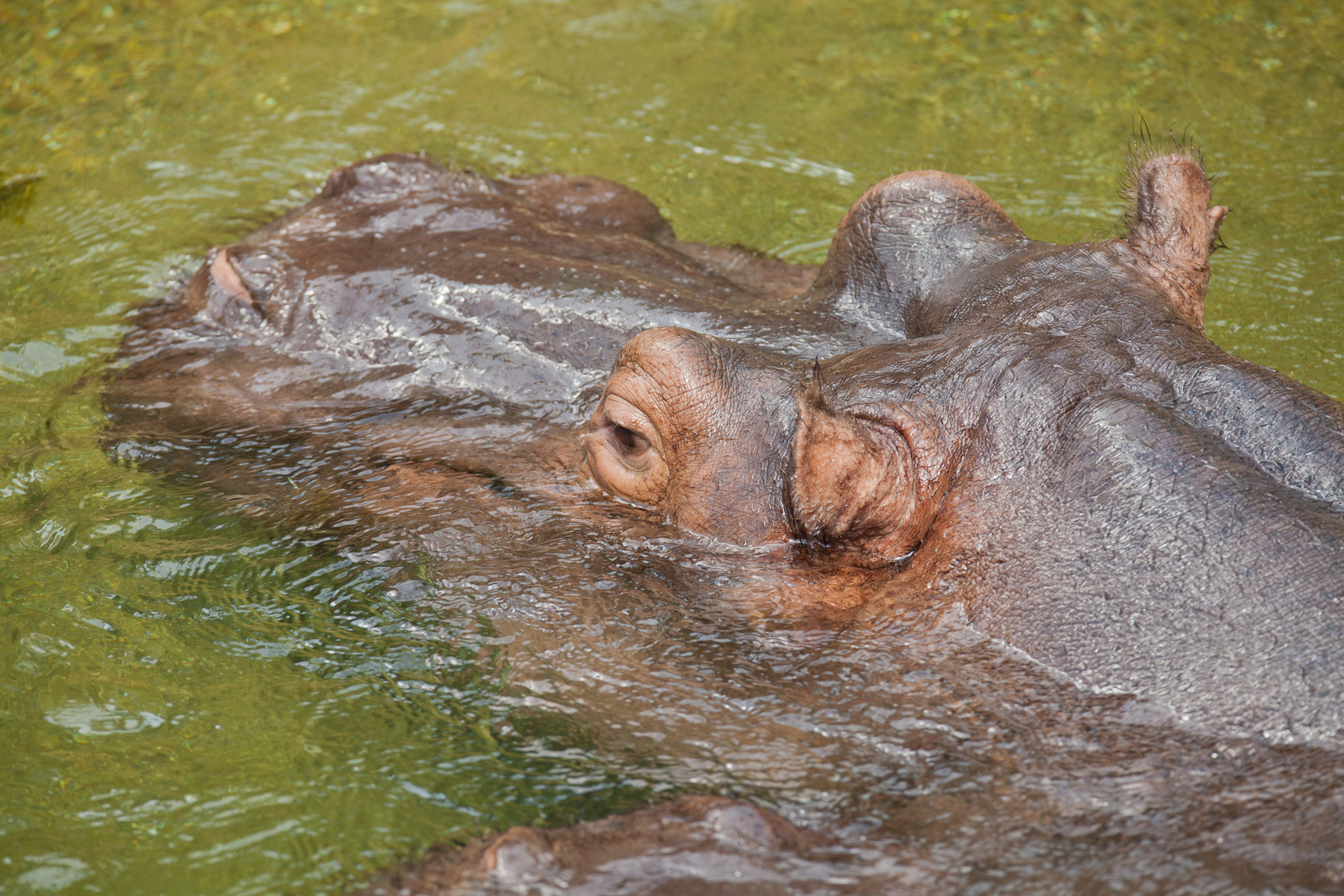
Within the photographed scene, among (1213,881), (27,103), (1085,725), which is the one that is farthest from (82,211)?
(1213,881)

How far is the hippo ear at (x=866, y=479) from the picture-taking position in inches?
134

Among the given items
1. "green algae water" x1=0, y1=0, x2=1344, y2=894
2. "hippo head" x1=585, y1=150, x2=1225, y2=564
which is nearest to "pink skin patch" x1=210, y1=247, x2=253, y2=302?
"green algae water" x1=0, y1=0, x2=1344, y2=894

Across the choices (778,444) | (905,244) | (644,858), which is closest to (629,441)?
(778,444)

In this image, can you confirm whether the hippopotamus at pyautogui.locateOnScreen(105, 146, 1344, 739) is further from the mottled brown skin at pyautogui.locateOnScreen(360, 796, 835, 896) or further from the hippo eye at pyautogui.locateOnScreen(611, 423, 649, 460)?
the mottled brown skin at pyautogui.locateOnScreen(360, 796, 835, 896)

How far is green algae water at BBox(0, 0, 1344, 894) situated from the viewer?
3.11 metres

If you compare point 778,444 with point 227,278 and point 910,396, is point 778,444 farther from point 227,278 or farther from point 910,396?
point 227,278

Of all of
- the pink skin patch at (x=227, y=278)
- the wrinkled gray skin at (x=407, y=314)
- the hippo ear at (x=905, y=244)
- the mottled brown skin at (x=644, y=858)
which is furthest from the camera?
the pink skin patch at (x=227, y=278)

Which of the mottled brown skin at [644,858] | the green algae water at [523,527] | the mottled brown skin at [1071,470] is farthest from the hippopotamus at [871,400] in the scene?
the mottled brown skin at [644,858]

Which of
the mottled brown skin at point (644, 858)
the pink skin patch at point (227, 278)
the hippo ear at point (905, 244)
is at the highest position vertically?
the hippo ear at point (905, 244)

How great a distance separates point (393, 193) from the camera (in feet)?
17.7

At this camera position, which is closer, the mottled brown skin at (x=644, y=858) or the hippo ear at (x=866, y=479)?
the mottled brown skin at (x=644, y=858)

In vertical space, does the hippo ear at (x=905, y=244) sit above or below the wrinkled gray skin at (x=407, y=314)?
above

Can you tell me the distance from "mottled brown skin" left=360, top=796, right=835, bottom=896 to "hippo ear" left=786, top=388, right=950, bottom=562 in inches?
36.5

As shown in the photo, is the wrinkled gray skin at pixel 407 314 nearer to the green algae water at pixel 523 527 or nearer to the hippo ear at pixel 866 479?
the green algae water at pixel 523 527
